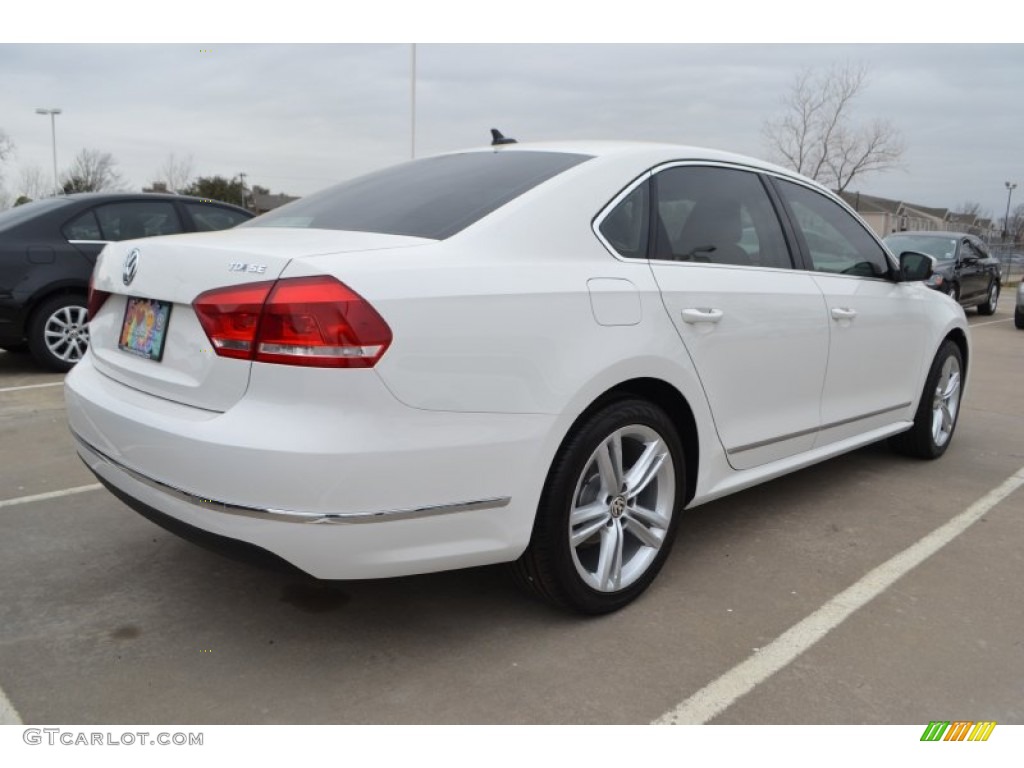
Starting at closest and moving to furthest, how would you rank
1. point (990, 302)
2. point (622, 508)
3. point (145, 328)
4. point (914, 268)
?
point (145, 328), point (622, 508), point (914, 268), point (990, 302)

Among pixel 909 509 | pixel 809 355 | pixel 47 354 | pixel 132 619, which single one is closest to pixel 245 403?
pixel 132 619

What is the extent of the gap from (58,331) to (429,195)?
5.40m

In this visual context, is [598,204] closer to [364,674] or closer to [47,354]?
[364,674]

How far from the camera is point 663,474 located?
117 inches

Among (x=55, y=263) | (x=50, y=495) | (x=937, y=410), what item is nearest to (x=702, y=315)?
(x=937, y=410)

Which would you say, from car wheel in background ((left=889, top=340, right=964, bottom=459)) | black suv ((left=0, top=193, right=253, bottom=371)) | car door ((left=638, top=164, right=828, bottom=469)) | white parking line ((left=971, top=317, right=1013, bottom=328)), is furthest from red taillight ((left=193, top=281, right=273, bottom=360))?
white parking line ((left=971, top=317, right=1013, bottom=328))

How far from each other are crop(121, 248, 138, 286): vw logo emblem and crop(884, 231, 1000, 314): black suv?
42.2 ft

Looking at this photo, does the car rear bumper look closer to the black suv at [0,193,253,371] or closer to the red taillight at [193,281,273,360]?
the red taillight at [193,281,273,360]

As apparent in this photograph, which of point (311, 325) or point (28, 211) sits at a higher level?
point (28, 211)

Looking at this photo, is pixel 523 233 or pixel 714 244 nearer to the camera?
pixel 523 233

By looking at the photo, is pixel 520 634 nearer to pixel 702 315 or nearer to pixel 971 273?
pixel 702 315

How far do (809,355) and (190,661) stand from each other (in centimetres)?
260

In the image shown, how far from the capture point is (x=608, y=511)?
280 centimetres

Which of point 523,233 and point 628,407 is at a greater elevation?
point 523,233
